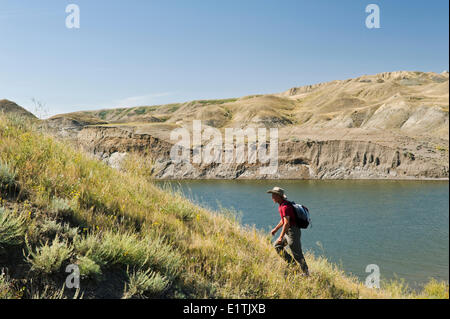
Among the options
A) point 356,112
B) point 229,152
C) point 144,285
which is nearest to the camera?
point 144,285

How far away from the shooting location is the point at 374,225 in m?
19.8

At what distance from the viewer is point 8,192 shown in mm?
3826

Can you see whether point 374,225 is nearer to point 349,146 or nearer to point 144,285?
point 144,285

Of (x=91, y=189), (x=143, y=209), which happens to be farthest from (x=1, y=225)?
(x=143, y=209)

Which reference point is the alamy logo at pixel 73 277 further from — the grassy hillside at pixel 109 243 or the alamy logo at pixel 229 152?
the alamy logo at pixel 229 152

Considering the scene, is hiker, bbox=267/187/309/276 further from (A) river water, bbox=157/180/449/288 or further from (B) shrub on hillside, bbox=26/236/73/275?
(B) shrub on hillside, bbox=26/236/73/275

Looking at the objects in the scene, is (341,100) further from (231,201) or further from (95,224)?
(95,224)

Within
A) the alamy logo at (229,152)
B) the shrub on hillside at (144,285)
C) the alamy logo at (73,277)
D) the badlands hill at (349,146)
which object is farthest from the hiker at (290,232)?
the alamy logo at (229,152)

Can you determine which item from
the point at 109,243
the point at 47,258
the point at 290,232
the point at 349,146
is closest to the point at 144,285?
the point at 109,243

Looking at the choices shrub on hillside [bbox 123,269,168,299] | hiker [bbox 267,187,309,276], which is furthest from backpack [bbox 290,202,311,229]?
shrub on hillside [bbox 123,269,168,299]

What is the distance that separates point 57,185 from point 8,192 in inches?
23.2

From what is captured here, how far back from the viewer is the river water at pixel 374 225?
12883 millimetres

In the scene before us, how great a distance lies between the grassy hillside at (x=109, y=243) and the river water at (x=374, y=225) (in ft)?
4.80

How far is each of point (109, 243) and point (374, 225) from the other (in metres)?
20.0
